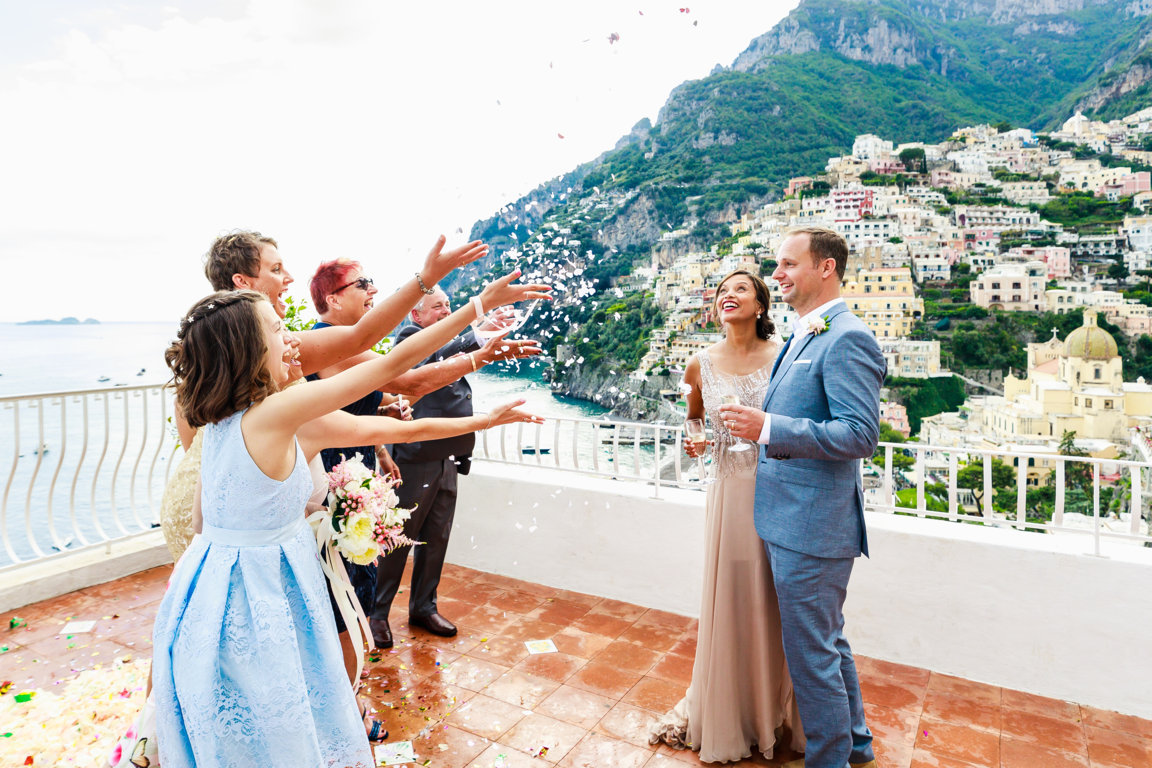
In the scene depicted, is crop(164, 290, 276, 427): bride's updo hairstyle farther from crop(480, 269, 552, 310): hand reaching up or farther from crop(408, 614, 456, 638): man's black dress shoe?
crop(408, 614, 456, 638): man's black dress shoe

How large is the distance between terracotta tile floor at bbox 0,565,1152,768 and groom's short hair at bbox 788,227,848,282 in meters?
1.72

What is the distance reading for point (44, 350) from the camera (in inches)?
2085

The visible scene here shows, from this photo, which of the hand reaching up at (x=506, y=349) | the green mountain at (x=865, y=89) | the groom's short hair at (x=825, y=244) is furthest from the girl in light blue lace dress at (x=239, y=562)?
the green mountain at (x=865, y=89)

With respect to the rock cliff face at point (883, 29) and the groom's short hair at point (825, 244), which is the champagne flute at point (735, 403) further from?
the rock cliff face at point (883, 29)

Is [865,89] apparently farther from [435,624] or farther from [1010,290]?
[435,624]

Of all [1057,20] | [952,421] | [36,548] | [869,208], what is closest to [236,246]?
[36,548]

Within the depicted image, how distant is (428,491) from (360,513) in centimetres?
139

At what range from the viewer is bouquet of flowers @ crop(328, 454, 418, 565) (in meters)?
1.85

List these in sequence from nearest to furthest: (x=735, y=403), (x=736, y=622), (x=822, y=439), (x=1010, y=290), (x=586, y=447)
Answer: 1. (x=822, y=439)
2. (x=735, y=403)
3. (x=736, y=622)
4. (x=586, y=447)
5. (x=1010, y=290)

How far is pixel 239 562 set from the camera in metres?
1.40

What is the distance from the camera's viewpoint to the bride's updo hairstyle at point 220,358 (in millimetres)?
1359

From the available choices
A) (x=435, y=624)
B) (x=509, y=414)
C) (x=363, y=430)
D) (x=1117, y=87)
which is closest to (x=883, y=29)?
(x=1117, y=87)

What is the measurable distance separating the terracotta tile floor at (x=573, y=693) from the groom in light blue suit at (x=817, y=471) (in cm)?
48

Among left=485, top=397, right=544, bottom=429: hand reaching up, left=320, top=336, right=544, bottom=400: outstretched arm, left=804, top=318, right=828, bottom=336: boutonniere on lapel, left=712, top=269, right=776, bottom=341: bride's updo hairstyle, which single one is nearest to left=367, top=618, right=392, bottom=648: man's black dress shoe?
left=320, top=336, right=544, bottom=400: outstretched arm
